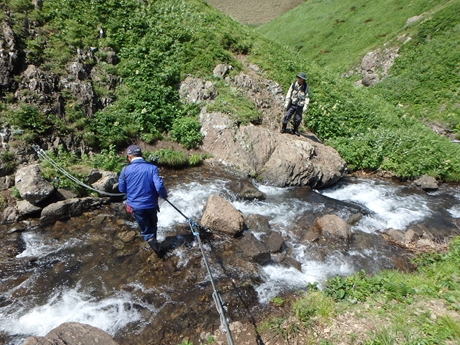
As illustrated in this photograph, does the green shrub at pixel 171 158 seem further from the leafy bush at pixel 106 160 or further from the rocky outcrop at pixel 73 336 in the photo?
the rocky outcrop at pixel 73 336

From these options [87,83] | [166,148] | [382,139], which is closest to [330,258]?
[166,148]

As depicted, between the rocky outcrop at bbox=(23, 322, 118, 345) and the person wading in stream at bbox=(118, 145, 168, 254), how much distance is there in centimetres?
255

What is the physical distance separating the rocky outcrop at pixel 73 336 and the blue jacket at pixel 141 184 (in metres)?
2.58

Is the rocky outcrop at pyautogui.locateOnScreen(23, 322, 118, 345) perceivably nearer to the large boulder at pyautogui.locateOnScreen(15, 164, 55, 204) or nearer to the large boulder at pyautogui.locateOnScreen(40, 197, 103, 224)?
the large boulder at pyautogui.locateOnScreen(40, 197, 103, 224)

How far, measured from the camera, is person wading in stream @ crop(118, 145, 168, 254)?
19.3ft

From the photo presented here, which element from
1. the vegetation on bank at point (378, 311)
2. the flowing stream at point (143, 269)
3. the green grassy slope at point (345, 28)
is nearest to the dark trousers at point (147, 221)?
the flowing stream at point (143, 269)

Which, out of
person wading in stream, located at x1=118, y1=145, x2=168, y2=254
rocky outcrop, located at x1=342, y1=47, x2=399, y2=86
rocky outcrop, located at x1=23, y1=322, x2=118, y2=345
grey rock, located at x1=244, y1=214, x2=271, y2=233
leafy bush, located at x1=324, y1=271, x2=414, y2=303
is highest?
rocky outcrop, located at x1=342, y1=47, x2=399, y2=86

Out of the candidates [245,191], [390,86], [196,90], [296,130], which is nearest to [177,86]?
[196,90]

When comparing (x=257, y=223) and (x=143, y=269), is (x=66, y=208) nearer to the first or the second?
(x=143, y=269)

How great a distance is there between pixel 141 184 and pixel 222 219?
8.49 feet

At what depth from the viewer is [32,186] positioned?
7570mm

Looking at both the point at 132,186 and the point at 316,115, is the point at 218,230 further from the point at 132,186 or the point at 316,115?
the point at 316,115

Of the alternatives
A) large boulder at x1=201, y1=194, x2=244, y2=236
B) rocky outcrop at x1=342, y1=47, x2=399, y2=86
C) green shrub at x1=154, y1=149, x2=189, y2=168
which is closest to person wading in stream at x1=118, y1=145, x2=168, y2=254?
large boulder at x1=201, y1=194, x2=244, y2=236

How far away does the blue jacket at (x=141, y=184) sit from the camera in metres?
5.88
